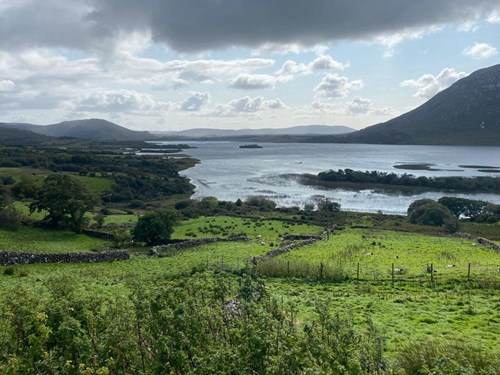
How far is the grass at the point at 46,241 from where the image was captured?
1709 inches

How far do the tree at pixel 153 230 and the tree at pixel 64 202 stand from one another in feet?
24.4

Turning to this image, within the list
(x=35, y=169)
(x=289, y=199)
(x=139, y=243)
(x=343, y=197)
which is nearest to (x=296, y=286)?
(x=139, y=243)

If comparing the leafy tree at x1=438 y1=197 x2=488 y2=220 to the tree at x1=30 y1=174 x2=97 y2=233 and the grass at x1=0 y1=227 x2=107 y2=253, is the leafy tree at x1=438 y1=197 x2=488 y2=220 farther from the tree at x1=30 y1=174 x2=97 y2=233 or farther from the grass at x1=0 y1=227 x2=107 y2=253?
the grass at x1=0 y1=227 x2=107 y2=253

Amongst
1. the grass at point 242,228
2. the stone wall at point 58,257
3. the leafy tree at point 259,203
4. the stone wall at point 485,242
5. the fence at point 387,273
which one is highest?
the fence at point 387,273

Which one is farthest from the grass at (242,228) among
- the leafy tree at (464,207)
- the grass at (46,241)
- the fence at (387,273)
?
the leafy tree at (464,207)

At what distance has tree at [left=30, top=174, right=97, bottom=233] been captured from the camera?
179 ft

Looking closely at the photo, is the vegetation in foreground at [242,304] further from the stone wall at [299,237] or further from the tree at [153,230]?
the stone wall at [299,237]

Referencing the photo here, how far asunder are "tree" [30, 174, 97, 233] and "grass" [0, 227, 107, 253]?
191 cm

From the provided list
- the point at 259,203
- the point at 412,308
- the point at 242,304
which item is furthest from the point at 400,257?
the point at 259,203

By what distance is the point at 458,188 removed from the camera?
513 ft

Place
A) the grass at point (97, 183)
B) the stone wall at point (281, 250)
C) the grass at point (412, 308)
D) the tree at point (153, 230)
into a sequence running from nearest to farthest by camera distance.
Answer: the grass at point (412, 308)
the stone wall at point (281, 250)
the tree at point (153, 230)
the grass at point (97, 183)

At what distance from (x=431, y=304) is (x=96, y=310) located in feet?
59.3

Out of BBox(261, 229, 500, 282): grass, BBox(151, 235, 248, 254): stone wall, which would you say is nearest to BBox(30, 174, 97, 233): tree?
BBox(151, 235, 248, 254): stone wall

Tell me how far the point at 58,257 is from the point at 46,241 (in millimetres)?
9886
